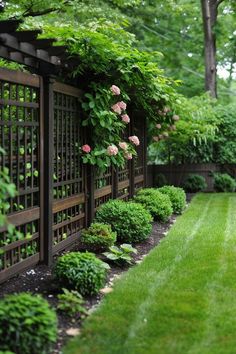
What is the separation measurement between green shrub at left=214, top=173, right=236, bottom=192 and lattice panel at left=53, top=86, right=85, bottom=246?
9998 mm

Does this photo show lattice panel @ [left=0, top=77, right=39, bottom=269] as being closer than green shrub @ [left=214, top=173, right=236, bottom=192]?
Yes

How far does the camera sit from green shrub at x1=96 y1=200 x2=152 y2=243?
23.4 feet

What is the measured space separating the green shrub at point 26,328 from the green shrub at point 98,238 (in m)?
2.93

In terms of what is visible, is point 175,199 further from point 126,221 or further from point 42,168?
point 42,168

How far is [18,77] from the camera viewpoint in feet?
16.8

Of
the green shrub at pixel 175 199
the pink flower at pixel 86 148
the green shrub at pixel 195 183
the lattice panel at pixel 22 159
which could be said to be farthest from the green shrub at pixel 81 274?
the green shrub at pixel 195 183

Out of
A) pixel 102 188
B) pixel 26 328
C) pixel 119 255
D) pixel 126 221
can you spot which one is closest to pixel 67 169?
pixel 126 221

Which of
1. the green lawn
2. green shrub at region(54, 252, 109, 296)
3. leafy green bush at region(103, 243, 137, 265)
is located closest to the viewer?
the green lawn

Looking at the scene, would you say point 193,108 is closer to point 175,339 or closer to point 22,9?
point 22,9

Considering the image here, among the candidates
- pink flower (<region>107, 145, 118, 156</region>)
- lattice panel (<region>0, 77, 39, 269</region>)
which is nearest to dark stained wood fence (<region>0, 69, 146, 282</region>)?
lattice panel (<region>0, 77, 39, 269</region>)

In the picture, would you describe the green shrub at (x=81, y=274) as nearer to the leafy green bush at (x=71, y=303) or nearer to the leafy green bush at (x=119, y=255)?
the leafy green bush at (x=71, y=303)

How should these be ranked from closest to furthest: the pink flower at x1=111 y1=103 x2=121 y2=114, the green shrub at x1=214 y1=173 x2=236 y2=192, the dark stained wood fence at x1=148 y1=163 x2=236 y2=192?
the pink flower at x1=111 y1=103 x2=121 y2=114
the green shrub at x1=214 y1=173 x2=236 y2=192
the dark stained wood fence at x1=148 y1=163 x2=236 y2=192

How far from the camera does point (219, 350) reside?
11.4 ft

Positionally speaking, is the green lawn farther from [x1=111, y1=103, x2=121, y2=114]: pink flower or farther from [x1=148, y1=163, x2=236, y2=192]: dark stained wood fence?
[x1=148, y1=163, x2=236, y2=192]: dark stained wood fence
